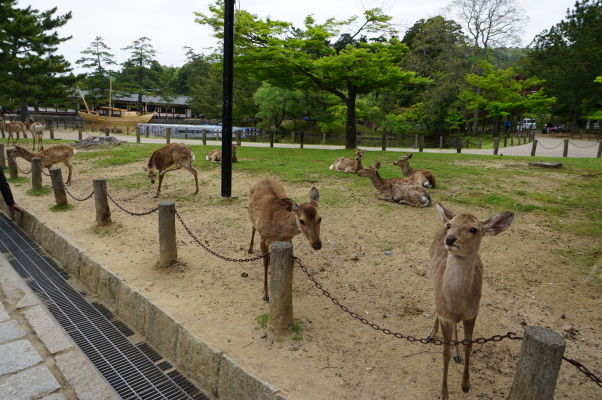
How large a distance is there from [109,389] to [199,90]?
40.1m

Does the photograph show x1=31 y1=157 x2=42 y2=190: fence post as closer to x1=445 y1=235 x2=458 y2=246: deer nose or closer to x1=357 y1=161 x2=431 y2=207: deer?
x1=357 y1=161 x2=431 y2=207: deer

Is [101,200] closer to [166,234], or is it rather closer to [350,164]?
[166,234]

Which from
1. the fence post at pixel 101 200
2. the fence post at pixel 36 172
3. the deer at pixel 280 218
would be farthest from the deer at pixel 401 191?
the fence post at pixel 36 172

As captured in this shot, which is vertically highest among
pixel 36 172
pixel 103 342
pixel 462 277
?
pixel 462 277

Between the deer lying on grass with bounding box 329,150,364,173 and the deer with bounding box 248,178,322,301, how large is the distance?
6346 millimetres

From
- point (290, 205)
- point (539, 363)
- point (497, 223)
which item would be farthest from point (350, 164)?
point (539, 363)

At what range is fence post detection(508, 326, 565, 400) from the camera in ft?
6.93

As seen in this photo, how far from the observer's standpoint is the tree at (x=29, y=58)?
24156 mm

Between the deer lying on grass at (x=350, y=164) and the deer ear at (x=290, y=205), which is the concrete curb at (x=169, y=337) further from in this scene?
Result: the deer lying on grass at (x=350, y=164)

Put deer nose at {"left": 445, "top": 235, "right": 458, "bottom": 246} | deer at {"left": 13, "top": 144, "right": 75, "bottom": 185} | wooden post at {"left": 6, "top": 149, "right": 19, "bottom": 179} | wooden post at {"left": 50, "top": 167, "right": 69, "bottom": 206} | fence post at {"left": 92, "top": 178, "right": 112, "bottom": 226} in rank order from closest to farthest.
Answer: deer nose at {"left": 445, "top": 235, "right": 458, "bottom": 246}, fence post at {"left": 92, "top": 178, "right": 112, "bottom": 226}, wooden post at {"left": 50, "top": 167, "right": 69, "bottom": 206}, deer at {"left": 13, "top": 144, "right": 75, "bottom": 185}, wooden post at {"left": 6, "top": 149, "right": 19, "bottom": 179}

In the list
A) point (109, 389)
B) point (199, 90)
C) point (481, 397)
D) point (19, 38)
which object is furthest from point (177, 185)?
point (199, 90)

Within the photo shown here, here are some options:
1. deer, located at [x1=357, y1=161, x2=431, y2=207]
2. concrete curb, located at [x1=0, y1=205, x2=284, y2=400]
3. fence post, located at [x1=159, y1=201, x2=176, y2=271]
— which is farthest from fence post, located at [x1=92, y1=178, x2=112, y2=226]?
deer, located at [x1=357, y1=161, x2=431, y2=207]

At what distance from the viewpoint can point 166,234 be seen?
4.87 meters

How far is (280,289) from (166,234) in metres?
2.16
